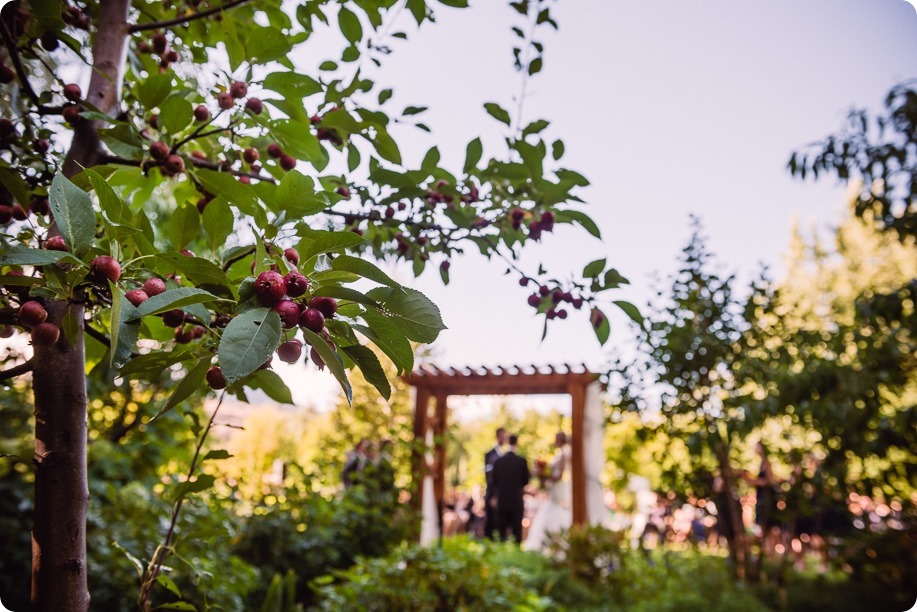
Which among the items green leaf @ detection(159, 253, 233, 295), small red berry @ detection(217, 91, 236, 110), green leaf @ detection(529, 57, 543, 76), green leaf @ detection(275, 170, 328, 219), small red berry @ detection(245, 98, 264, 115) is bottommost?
green leaf @ detection(159, 253, 233, 295)

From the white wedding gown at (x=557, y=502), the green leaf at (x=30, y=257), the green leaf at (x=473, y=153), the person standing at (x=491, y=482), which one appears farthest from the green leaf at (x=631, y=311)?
the white wedding gown at (x=557, y=502)

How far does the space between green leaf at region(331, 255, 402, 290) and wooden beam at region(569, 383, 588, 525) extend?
19.7ft

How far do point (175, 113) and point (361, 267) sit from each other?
469 mm

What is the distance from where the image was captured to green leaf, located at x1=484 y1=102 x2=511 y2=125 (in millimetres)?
1041

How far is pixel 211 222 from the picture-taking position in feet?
2.23

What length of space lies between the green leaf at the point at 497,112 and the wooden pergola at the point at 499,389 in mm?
5115

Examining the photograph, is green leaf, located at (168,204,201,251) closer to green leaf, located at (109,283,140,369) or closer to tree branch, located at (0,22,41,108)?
green leaf, located at (109,283,140,369)

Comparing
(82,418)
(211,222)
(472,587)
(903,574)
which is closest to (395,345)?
(211,222)

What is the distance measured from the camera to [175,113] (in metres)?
→ 0.78

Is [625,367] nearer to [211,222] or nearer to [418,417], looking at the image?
[418,417]

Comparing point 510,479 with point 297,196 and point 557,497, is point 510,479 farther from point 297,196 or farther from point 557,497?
point 297,196

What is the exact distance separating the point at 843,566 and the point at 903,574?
931 mm

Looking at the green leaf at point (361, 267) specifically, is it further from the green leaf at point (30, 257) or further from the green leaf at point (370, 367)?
the green leaf at point (30, 257)

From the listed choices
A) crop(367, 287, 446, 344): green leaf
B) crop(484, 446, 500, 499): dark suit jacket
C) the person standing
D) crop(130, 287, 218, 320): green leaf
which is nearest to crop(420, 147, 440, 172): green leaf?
crop(367, 287, 446, 344): green leaf
